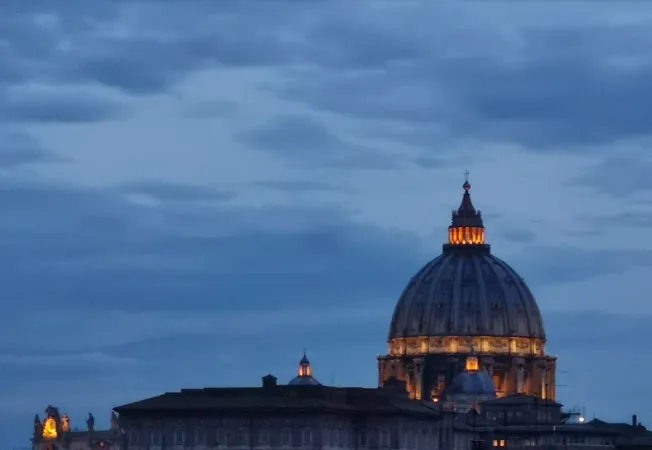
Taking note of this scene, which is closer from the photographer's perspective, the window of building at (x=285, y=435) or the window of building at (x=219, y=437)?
the window of building at (x=285, y=435)

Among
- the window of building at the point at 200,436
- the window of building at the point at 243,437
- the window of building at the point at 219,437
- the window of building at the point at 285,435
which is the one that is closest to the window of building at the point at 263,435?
the window of building at the point at 243,437

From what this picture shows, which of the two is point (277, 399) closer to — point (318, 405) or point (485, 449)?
point (318, 405)

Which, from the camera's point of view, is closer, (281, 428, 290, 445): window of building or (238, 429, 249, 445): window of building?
(281, 428, 290, 445): window of building

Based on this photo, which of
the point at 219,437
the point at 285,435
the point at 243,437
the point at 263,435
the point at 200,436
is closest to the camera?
the point at 285,435

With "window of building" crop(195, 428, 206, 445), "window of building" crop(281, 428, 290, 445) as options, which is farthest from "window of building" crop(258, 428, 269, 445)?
"window of building" crop(195, 428, 206, 445)

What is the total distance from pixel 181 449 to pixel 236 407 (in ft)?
18.6

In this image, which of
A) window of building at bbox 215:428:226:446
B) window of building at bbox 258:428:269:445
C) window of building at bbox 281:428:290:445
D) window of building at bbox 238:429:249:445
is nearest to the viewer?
window of building at bbox 281:428:290:445

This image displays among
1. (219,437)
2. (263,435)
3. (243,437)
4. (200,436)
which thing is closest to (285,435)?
(263,435)

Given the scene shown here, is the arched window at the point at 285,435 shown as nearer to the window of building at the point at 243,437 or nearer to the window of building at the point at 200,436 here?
the window of building at the point at 243,437

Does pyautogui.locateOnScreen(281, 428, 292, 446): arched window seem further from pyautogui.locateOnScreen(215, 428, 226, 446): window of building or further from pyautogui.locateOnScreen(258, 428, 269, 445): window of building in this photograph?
pyautogui.locateOnScreen(215, 428, 226, 446): window of building

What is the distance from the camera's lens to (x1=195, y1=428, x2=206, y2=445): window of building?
199 metres

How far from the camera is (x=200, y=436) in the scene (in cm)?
19900

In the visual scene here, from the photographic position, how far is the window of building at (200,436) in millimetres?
198750

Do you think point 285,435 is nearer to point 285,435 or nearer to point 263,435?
point 285,435
